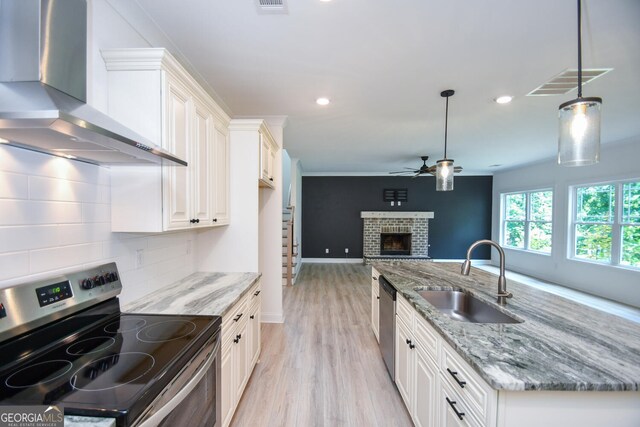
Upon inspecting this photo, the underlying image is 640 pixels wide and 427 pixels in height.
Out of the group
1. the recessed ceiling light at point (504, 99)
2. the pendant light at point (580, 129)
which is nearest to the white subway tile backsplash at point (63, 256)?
the pendant light at point (580, 129)

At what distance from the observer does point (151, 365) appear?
3.28ft

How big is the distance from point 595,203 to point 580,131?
225 inches

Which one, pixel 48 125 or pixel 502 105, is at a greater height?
pixel 502 105

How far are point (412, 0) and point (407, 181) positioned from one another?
6910mm

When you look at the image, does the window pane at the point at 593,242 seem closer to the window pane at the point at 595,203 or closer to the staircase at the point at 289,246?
the window pane at the point at 595,203

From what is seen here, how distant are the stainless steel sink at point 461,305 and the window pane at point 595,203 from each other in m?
5.18

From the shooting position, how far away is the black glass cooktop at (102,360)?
2.59 ft

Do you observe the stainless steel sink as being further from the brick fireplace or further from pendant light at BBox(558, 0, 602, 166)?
the brick fireplace

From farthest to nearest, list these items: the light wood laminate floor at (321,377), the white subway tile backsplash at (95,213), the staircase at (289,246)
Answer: the staircase at (289,246), the light wood laminate floor at (321,377), the white subway tile backsplash at (95,213)

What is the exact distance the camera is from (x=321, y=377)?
236 centimetres

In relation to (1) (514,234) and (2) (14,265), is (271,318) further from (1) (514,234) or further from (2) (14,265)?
(1) (514,234)

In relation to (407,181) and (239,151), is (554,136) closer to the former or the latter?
(407,181)

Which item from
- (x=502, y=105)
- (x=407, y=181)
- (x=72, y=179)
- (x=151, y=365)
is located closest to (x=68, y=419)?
(x=151, y=365)

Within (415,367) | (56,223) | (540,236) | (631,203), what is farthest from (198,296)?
(540,236)
